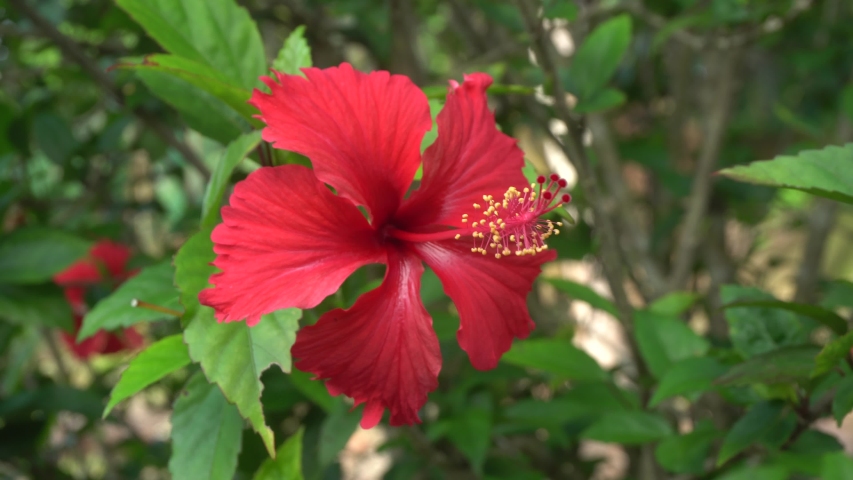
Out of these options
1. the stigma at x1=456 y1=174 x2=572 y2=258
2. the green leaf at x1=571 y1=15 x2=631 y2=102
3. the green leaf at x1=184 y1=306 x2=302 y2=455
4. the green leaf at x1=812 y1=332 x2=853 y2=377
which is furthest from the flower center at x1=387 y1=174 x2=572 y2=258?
the green leaf at x1=571 y1=15 x2=631 y2=102

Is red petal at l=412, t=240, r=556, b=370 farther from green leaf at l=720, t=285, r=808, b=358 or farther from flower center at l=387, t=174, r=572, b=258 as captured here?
green leaf at l=720, t=285, r=808, b=358

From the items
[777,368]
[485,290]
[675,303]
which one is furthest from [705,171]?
[485,290]

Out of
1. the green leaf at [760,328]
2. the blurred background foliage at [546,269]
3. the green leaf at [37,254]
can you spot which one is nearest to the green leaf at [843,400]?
the blurred background foliage at [546,269]

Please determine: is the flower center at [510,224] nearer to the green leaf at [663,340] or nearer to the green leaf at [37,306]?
the green leaf at [663,340]

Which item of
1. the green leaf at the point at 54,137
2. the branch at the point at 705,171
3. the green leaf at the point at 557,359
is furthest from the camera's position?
the branch at the point at 705,171

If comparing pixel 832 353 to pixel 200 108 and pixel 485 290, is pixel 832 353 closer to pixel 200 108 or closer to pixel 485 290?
pixel 485 290

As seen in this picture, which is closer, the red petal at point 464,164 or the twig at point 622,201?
the red petal at point 464,164

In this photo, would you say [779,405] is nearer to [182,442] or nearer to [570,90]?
[570,90]
